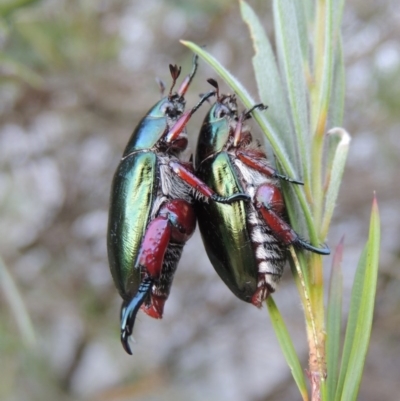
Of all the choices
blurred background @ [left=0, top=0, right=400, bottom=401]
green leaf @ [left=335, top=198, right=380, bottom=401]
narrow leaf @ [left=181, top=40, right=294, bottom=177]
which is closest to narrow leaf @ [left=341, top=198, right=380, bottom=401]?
green leaf @ [left=335, top=198, right=380, bottom=401]

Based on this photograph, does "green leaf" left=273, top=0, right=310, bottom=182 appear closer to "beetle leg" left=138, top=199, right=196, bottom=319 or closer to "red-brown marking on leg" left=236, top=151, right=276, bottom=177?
"red-brown marking on leg" left=236, top=151, right=276, bottom=177

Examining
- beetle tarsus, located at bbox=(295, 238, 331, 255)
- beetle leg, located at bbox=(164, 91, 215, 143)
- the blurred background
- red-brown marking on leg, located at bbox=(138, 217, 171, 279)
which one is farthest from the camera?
the blurred background

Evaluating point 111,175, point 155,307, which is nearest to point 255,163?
point 155,307

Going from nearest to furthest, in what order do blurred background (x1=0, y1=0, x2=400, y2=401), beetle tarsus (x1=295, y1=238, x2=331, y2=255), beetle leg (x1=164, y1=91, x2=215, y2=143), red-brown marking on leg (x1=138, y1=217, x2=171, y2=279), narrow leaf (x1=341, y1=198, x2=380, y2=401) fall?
narrow leaf (x1=341, y1=198, x2=380, y2=401) → beetle tarsus (x1=295, y1=238, x2=331, y2=255) → red-brown marking on leg (x1=138, y1=217, x2=171, y2=279) → beetle leg (x1=164, y1=91, x2=215, y2=143) → blurred background (x1=0, y1=0, x2=400, y2=401)

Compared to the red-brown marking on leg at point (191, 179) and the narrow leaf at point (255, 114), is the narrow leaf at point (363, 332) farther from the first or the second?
the red-brown marking on leg at point (191, 179)

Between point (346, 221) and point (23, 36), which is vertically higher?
point (23, 36)

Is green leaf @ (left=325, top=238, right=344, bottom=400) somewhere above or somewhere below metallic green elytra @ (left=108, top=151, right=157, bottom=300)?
below

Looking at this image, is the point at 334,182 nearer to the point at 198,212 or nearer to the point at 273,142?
the point at 273,142

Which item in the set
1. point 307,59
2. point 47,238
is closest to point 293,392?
point 47,238

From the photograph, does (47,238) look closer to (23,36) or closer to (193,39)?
(23,36)
